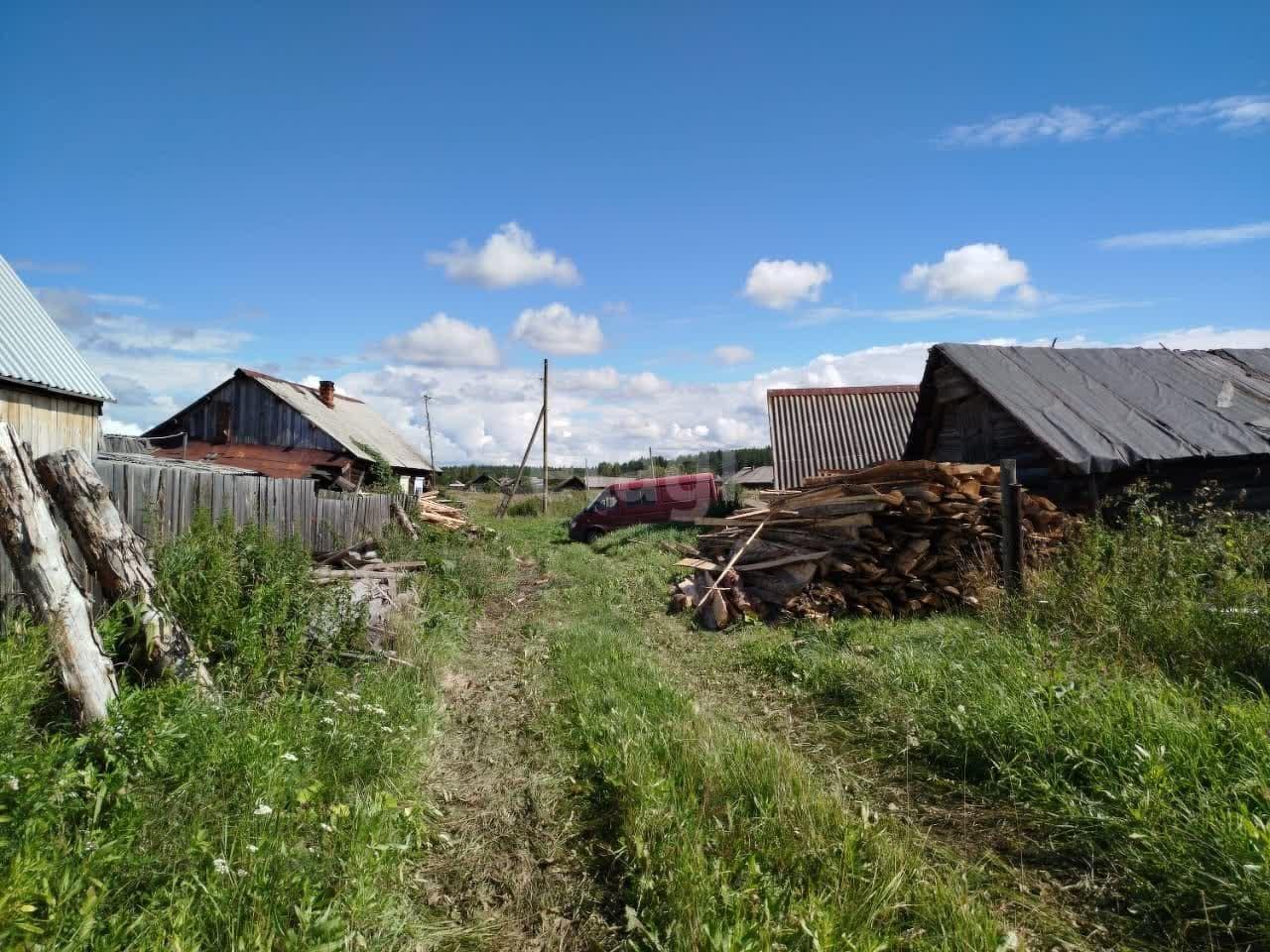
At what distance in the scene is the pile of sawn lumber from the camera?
9234mm

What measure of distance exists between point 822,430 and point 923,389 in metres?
6.98

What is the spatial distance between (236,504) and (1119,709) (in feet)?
33.7

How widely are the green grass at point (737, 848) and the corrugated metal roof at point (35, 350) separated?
12.8 m

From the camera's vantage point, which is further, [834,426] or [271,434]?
[271,434]

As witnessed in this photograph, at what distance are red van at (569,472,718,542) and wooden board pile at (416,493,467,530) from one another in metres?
3.80

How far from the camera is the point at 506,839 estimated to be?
3.83 m

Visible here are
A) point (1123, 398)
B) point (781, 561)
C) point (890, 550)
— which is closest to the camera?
point (890, 550)

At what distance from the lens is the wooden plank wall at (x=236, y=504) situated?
7.48 metres

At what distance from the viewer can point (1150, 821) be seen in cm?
333

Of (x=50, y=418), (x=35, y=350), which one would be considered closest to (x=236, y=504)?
(x=50, y=418)

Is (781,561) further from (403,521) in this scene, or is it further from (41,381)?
(41,381)

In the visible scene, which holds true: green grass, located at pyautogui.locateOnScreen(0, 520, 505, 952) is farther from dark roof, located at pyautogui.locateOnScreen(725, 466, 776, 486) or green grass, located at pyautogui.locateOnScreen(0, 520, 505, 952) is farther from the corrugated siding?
dark roof, located at pyautogui.locateOnScreen(725, 466, 776, 486)

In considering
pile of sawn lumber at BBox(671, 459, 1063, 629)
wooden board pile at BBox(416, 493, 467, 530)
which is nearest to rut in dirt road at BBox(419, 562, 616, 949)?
pile of sawn lumber at BBox(671, 459, 1063, 629)

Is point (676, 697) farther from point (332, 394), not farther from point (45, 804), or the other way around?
point (332, 394)
